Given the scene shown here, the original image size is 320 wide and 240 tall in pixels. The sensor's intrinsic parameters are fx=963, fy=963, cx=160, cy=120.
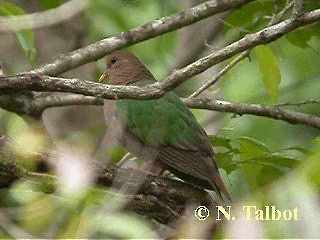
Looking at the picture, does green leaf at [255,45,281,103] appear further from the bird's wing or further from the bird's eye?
the bird's eye

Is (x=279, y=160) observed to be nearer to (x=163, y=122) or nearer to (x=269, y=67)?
(x=269, y=67)

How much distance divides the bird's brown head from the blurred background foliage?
0.22 m

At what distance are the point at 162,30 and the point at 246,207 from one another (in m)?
2.54

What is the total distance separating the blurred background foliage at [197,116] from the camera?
1.91 meters

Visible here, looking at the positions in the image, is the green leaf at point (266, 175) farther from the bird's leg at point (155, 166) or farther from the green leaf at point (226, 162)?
the bird's leg at point (155, 166)

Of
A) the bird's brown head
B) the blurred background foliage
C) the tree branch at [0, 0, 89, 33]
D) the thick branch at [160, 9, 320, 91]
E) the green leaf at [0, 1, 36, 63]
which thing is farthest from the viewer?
the bird's brown head

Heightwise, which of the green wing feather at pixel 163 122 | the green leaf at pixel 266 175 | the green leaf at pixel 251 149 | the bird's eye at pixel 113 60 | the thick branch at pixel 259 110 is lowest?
the green leaf at pixel 266 175

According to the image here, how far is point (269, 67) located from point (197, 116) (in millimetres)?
1479

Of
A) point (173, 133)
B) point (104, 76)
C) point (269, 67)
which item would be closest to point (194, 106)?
point (173, 133)

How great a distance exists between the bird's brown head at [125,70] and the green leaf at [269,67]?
137 centimetres

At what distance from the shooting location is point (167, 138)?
14.9 feet

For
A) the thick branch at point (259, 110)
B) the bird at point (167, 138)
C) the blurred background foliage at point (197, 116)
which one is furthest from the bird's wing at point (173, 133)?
the thick branch at point (259, 110)

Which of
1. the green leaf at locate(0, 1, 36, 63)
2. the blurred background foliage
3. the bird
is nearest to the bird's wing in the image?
the bird

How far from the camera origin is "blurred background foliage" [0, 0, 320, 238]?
1912 millimetres
